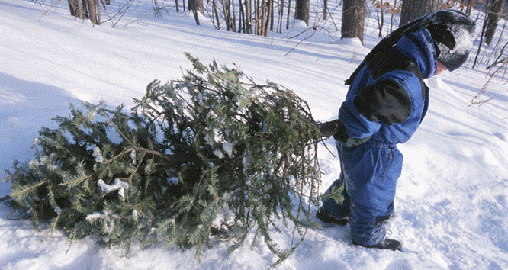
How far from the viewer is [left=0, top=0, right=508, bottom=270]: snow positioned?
194 cm

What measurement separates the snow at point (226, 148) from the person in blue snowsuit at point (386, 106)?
0.37 meters

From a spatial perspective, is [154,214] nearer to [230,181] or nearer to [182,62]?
[230,181]

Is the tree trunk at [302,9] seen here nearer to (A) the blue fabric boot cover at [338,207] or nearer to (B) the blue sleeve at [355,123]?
(A) the blue fabric boot cover at [338,207]

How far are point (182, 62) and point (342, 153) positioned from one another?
3173mm

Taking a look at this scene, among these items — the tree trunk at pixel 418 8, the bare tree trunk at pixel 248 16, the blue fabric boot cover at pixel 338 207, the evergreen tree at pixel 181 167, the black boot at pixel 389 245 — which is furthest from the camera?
the bare tree trunk at pixel 248 16

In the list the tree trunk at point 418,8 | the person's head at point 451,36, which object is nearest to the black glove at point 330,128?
the person's head at point 451,36

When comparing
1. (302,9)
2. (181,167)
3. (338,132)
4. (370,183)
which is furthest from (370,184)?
(302,9)

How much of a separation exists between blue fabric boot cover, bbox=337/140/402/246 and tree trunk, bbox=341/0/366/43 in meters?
6.28

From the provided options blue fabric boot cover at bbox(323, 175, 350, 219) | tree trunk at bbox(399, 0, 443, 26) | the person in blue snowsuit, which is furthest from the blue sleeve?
tree trunk at bbox(399, 0, 443, 26)

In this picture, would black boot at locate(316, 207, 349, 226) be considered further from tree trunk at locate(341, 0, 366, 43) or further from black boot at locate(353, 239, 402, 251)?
tree trunk at locate(341, 0, 366, 43)

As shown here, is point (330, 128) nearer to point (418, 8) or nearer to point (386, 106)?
point (386, 106)

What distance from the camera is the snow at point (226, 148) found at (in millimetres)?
1938

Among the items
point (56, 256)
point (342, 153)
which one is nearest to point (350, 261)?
point (342, 153)

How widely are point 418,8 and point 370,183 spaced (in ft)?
17.4
